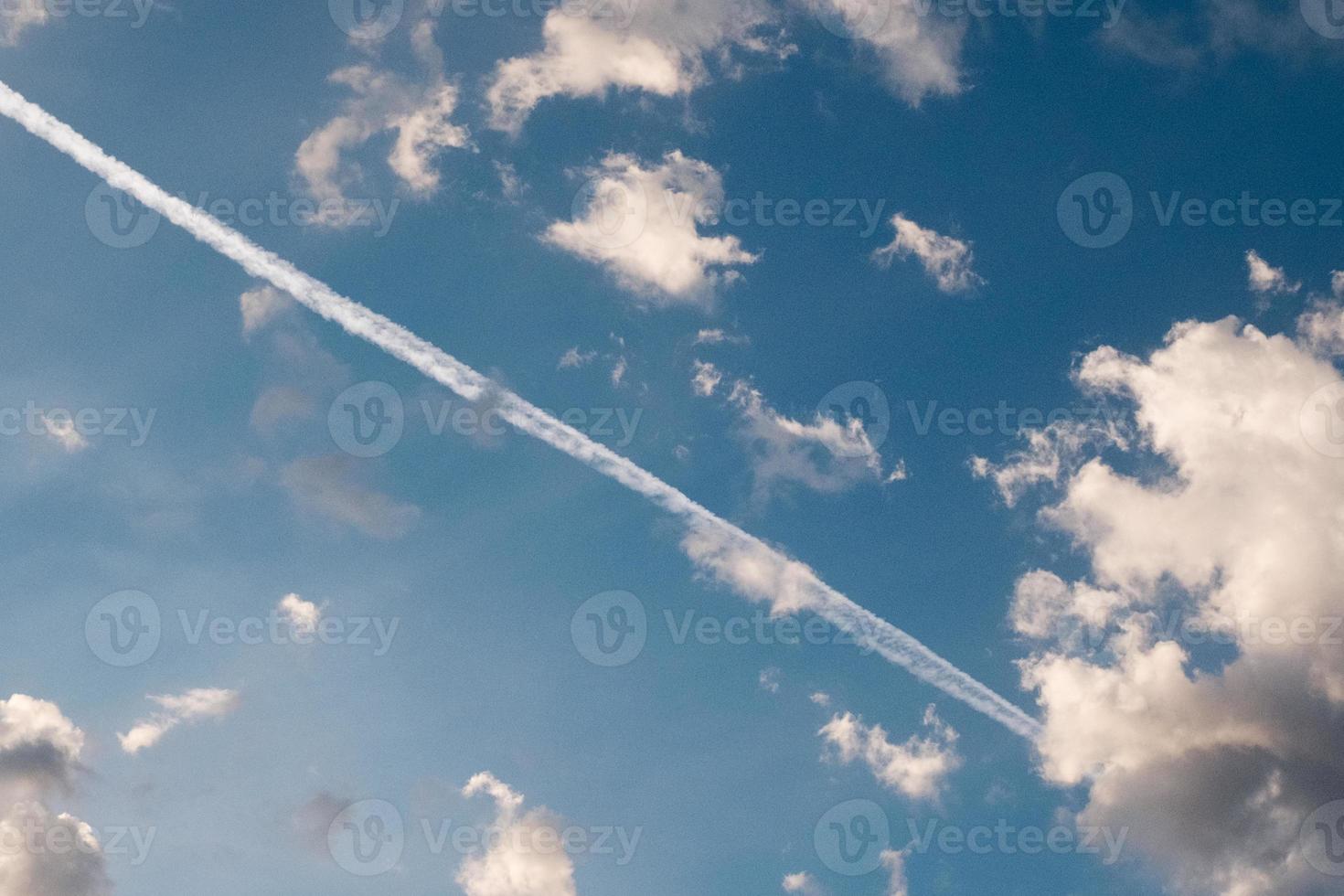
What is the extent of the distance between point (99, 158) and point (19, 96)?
363 inches

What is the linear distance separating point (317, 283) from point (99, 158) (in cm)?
2428

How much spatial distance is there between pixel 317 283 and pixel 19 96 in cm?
3332

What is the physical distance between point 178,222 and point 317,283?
14.9 meters

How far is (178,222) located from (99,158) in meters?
9.66

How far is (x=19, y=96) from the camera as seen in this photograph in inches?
6531

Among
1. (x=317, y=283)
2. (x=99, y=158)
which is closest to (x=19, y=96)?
(x=99, y=158)

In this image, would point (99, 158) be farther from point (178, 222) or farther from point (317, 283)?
point (317, 283)

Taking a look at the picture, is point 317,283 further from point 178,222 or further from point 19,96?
point 19,96

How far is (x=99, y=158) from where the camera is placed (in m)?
169

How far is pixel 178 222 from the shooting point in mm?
171125

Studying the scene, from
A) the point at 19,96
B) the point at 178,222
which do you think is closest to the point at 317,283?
the point at 178,222

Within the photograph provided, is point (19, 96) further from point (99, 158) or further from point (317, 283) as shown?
point (317, 283)
